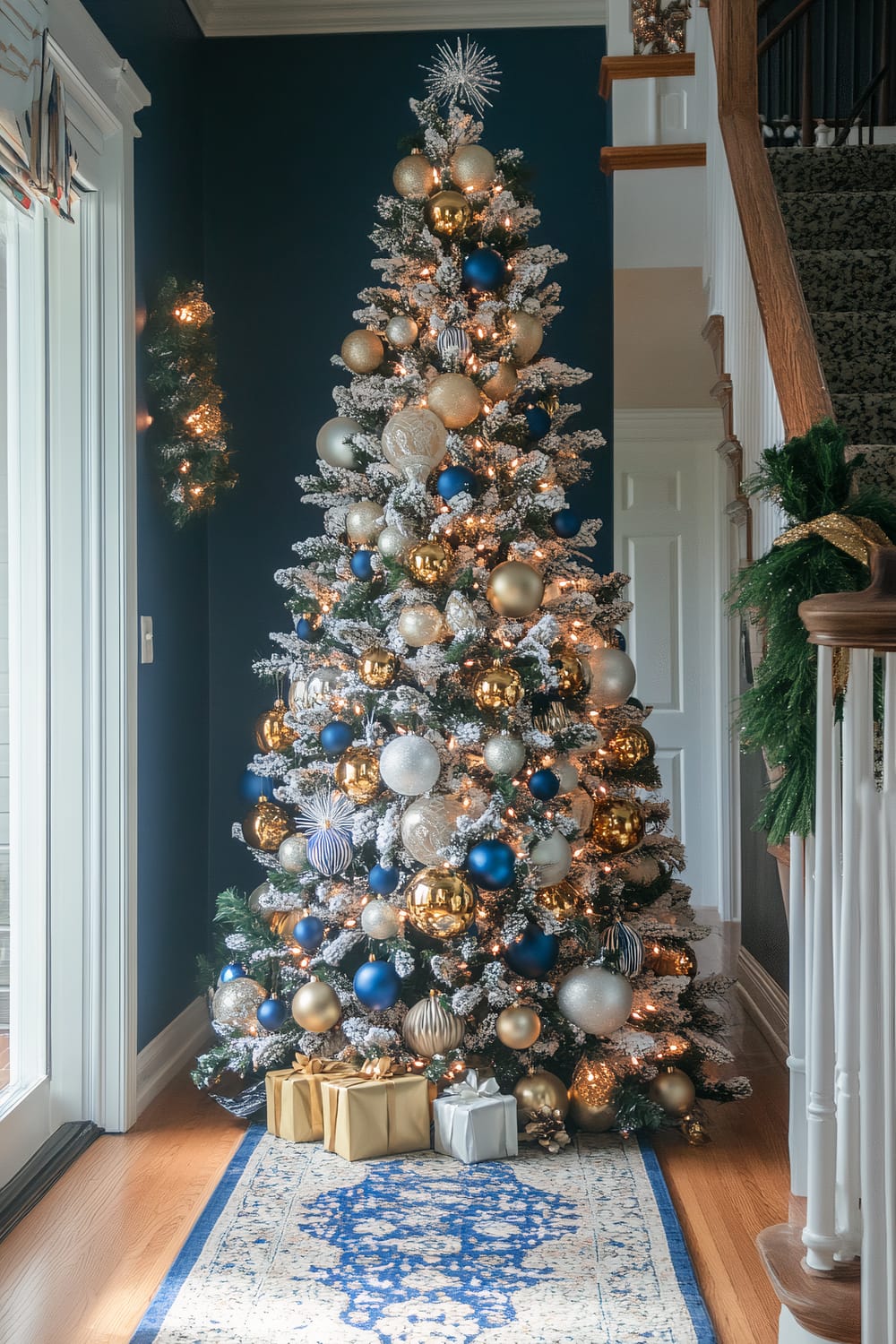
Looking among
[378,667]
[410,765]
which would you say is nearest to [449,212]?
[378,667]

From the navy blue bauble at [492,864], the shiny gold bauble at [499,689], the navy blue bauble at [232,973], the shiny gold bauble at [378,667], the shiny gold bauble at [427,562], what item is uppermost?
the shiny gold bauble at [427,562]

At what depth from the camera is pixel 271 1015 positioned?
301 cm

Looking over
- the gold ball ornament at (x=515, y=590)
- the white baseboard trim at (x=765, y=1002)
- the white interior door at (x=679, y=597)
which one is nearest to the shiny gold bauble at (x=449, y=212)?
the gold ball ornament at (x=515, y=590)

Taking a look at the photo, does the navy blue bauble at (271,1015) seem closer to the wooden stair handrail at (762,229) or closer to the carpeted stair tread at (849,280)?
the wooden stair handrail at (762,229)

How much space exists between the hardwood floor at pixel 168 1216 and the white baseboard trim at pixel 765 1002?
33 cm

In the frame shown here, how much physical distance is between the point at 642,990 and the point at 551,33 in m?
2.99

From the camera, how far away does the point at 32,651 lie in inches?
112

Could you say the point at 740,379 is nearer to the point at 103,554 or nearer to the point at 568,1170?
the point at 103,554

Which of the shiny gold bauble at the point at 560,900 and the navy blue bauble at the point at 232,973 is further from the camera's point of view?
the navy blue bauble at the point at 232,973

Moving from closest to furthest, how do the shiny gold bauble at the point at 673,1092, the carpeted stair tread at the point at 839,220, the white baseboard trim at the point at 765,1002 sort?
the shiny gold bauble at the point at 673,1092 < the carpeted stair tread at the point at 839,220 < the white baseboard trim at the point at 765,1002

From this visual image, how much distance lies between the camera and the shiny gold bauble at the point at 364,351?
10.7ft

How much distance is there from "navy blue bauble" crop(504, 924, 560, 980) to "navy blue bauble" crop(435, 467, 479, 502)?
3.40 feet

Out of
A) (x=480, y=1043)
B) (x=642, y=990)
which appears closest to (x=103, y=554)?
(x=480, y=1043)

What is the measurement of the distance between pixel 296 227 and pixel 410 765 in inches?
81.8
